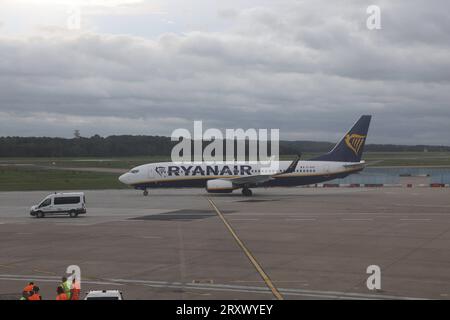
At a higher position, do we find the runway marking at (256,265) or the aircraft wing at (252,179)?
the aircraft wing at (252,179)

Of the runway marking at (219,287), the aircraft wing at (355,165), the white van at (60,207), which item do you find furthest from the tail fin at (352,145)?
the runway marking at (219,287)

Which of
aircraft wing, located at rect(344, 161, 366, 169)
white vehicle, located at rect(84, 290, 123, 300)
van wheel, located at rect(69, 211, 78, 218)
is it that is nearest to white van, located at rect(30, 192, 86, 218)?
Answer: van wheel, located at rect(69, 211, 78, 218)

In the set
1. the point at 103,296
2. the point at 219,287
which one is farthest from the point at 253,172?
the point at 103,296

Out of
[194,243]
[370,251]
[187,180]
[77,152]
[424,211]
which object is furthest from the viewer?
[77,152]

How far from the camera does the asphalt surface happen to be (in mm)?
21156

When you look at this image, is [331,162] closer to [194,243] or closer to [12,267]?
[194,243]

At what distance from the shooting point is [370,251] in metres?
A: 28.6

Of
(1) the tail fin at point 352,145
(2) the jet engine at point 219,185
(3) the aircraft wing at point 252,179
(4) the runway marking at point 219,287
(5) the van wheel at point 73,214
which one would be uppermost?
(1) the tail fin at point 352,145

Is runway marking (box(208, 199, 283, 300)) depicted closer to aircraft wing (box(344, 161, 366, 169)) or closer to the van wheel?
the van wheel

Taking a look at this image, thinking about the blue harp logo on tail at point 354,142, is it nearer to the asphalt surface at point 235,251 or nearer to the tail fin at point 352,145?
the tail fin at point 352,145

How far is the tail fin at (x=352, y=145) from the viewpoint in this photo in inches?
2803

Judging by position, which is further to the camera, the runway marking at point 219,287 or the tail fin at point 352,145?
the tail fin at point 352,145

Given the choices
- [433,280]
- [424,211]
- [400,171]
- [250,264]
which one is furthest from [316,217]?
[400,171]
